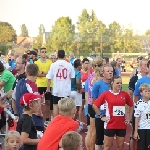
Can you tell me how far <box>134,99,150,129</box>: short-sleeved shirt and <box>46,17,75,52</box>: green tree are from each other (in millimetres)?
54051

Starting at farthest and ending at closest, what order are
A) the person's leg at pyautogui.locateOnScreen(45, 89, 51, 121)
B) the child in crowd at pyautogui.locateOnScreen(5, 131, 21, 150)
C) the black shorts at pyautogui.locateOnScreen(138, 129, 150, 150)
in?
the person's leg at pyautogui.locateOnScreen(45, 89, 51, 121) → the black shorts at pyautogui.locateOnScreen(138, 129, 150, 150) → the child in crowd at pyautogui.locateOnScreen(5, 131, 21, 150)

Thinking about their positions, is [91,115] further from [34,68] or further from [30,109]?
[30,109]

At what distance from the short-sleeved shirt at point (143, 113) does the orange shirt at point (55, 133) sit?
7.41 feet

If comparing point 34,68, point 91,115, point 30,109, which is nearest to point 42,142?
point 30,109

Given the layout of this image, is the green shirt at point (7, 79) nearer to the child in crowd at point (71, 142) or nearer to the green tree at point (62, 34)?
the child in crowd at point (71, 142)

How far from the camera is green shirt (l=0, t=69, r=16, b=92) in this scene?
8203 millimetres

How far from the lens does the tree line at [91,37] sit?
60688mm

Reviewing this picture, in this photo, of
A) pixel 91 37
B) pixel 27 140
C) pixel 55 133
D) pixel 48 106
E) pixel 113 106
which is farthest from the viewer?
pixel 91 37

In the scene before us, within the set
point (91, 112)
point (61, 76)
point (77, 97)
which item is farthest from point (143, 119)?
point (77, 97)

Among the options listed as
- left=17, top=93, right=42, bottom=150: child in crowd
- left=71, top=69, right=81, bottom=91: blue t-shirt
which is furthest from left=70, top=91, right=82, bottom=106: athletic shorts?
left=17, top=93, right=42, bottom=150: child in crowd

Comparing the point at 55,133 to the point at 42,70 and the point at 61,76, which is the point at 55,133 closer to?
the point at 61,76

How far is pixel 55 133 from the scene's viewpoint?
5.29 meters

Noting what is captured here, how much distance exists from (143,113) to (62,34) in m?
59.8

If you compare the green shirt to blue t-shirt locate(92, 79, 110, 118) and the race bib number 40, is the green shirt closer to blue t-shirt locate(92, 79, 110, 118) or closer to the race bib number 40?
blue t-shirt locate(92, 79, 110, 118)
